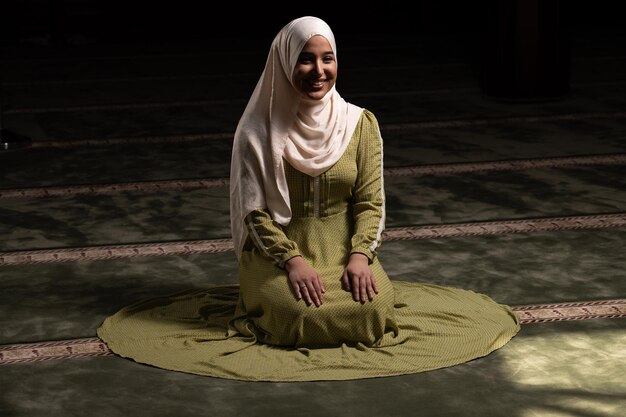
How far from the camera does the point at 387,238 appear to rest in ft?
14.5

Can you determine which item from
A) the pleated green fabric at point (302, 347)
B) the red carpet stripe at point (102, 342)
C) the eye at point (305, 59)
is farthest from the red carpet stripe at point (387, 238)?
the eye at point (305, 59)

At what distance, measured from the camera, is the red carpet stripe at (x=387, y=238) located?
4254mm

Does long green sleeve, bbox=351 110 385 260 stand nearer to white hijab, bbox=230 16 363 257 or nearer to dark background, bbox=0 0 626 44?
white hijab, bbox=230 16 363 257

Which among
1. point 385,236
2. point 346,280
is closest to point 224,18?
point 385,236

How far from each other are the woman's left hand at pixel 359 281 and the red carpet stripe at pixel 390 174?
7.09 ft

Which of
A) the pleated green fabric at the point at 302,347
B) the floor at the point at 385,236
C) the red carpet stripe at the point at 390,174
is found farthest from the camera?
the red carpet stripe at the point at 390,174

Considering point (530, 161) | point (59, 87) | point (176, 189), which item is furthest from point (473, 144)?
point (59, 87)

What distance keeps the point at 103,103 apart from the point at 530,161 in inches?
115

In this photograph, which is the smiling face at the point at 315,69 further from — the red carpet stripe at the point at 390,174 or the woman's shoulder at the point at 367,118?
the red carpet stripe at the point at 390,174

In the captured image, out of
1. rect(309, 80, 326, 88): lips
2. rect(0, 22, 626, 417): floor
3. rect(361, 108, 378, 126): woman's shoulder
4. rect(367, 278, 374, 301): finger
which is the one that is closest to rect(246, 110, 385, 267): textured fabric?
rect(361, 108, 378, 126): woman's shoulder

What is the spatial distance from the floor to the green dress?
8 cm

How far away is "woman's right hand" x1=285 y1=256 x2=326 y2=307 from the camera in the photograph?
320cm

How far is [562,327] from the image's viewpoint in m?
3.43

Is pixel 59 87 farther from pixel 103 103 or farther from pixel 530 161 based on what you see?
pixel 530 161
